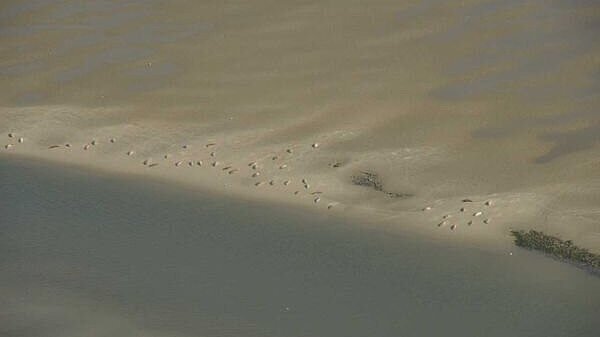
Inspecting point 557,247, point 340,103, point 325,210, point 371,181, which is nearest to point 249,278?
point 325,210

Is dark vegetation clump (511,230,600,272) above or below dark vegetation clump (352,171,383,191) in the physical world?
below

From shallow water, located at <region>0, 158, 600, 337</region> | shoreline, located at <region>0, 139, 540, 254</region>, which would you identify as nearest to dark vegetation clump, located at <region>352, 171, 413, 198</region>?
shoreline, located at <region>0, 139, 540, 254</region>

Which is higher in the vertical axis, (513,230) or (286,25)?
(286,25)

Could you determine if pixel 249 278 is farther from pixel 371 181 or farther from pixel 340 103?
pixel 340 103

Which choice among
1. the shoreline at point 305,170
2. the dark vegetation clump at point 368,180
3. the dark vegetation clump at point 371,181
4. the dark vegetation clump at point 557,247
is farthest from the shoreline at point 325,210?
the dark vegetation clump at point 368,180

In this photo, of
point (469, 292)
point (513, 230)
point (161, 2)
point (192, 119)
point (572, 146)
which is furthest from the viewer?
point (161, 2)

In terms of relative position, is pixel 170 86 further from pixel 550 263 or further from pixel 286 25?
pixel 550 263

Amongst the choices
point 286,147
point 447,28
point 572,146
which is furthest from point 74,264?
point 447,28

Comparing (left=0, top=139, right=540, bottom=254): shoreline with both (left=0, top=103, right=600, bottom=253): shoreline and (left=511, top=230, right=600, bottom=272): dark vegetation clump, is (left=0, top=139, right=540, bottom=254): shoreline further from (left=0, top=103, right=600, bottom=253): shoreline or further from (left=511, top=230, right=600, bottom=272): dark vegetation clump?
(left=511, top=230, right=600, bottom=272): dark vegetation clump
